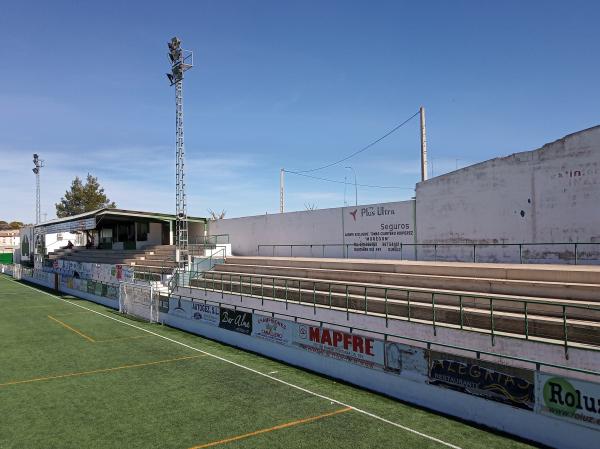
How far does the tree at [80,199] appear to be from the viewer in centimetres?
8894

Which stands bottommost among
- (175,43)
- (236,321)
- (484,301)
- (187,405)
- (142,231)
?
(187,405)

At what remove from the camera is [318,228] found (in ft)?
97.1

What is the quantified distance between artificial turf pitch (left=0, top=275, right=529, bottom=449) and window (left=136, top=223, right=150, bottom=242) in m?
26.3

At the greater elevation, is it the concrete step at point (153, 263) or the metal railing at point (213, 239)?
the metal railing at point (213, 239)

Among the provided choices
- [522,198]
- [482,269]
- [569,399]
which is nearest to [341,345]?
[569,399]

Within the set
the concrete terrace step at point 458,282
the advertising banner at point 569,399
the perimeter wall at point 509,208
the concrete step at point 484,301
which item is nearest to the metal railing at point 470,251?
the perimeter wall at point 509,208

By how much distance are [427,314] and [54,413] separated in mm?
10836

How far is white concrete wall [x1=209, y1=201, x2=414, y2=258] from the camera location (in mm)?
24844

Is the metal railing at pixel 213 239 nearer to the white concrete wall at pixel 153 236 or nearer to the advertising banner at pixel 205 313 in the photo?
the white concrete wall at pixel 153 236

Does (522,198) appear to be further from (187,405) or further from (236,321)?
(187,405)

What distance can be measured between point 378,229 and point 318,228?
16.7 ft

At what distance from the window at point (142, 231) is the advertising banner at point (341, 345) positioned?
1292 inches

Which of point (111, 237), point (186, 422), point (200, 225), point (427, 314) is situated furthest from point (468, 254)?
point (111, 237)

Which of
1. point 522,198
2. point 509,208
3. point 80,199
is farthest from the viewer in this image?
point 80,199
